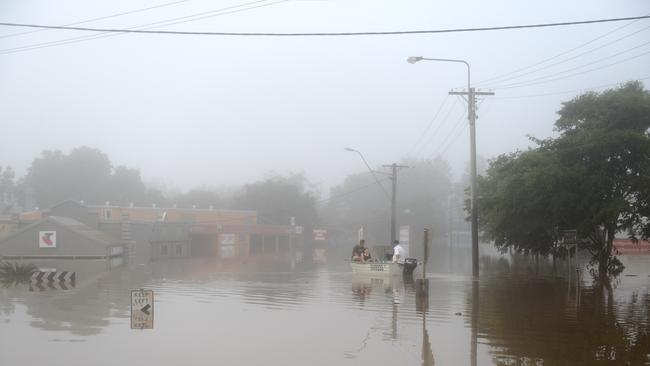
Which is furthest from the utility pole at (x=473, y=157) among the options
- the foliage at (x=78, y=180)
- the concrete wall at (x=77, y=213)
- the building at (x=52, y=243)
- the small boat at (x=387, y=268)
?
the foliage at (x=78, y=180)

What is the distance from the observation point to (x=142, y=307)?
11.6 meters

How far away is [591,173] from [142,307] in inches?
802

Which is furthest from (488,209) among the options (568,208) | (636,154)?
(636,154)

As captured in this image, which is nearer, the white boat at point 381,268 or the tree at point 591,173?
the tree at point 591,173

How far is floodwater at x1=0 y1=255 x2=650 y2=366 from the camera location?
1086cm

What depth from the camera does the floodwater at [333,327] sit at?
428 inches

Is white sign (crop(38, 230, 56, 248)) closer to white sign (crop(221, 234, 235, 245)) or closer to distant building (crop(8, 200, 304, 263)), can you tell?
distant building (crop(8, 200, 304, 263))

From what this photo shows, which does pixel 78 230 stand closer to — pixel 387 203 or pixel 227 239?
pixel 227 239

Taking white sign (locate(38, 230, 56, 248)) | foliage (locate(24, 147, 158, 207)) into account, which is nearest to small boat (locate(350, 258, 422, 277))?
white sign (locate(38, 230, 56, 248))

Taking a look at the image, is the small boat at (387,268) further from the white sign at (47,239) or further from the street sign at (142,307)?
the white sign at (47,239)

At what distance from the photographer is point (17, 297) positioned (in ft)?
68.7

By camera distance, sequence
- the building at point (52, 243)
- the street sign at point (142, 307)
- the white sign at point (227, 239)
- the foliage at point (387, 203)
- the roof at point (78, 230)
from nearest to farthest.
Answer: the street sign at point (142, 307) → the building at point (52, 243) → the roof at point (78, 230) → the white sign at point (227, 239) → the foliage at point (387, 203)

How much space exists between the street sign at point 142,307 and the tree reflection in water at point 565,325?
6.01 metres

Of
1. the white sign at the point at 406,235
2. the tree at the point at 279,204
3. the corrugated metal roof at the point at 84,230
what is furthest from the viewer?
the tree at the point at 279,204
